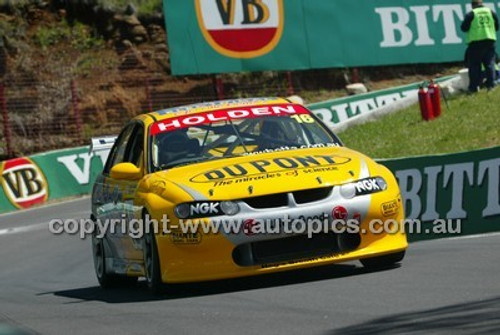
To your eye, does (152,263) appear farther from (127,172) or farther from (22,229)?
(22,229)

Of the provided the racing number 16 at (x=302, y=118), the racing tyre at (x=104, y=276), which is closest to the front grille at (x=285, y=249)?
the racing number 16 at (x=302, y=118)

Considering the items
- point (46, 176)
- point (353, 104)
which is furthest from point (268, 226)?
point (353, 104)

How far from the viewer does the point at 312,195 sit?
9250 millimetres

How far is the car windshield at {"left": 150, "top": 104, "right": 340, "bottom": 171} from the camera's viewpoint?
33.8 ft

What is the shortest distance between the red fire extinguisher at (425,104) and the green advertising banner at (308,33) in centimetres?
824

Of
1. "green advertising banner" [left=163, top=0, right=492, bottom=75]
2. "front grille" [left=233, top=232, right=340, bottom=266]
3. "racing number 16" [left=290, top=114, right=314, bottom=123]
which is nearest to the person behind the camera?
"front grille" [left=233, top=232, right=340, bottom=266]

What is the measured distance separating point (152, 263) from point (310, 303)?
5.80 ft

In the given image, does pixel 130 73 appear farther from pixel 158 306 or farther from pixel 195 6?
pixel 158 306

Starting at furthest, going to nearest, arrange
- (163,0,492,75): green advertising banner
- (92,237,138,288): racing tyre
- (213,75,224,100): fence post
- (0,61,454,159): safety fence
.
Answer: (0,61,454,159): safety fence, (213,75,224,100): fence post, (163,0,492,75): green advertising banner, (92,237,138,288): racing tyre

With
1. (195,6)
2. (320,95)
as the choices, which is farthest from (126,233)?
(320,95)

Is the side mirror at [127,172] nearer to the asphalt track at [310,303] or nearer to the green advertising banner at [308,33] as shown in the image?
the asphalt track at [310,303]

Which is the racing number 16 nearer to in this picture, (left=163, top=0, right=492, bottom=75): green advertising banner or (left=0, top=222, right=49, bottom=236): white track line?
(left=0, top=222, right=49, bottom=236): white track line

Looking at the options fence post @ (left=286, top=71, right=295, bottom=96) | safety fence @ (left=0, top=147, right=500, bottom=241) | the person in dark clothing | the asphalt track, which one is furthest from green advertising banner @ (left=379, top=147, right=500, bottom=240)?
fence post @ (left=286, top=71, right=295, bottom=96)

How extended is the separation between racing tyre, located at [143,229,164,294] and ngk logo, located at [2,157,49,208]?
1544cm
